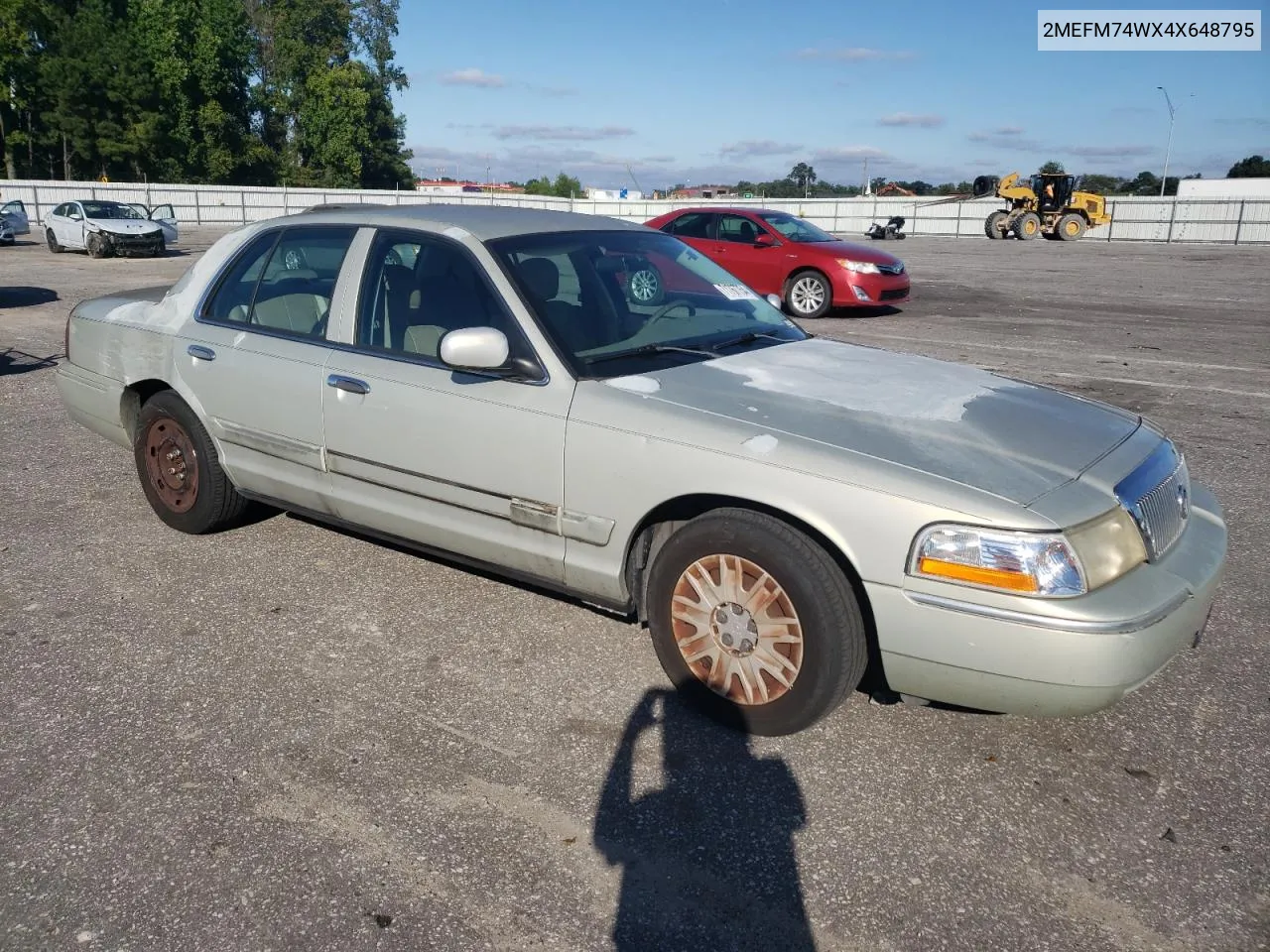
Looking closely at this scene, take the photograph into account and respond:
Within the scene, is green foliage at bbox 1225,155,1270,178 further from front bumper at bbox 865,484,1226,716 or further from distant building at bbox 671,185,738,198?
front bumper at bbox 865,484,1226,716

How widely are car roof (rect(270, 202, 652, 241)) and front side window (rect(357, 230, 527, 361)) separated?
0.11m

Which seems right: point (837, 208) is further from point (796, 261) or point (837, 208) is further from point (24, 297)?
point (24, 297)

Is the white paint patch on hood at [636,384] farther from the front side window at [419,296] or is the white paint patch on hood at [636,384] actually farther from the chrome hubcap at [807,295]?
the chrome hubcap at [807,295]

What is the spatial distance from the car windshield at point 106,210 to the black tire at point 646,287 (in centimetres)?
2482

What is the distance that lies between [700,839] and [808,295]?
12091 millimetres

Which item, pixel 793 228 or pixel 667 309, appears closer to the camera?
pixel 667 309

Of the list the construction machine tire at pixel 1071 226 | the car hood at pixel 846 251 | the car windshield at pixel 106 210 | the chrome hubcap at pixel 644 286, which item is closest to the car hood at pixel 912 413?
the chrome hubcap at pixel 644 286

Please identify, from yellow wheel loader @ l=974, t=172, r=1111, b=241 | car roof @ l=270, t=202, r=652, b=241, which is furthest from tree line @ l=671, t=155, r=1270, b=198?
car roof @ l=270, t=202, r=652, b=241

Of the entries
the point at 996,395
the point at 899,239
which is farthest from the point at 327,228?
the point at 899,239

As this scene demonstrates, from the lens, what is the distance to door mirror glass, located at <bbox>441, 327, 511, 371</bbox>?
340 centimetres

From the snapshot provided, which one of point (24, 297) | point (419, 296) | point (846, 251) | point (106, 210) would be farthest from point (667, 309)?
point (106, 210)

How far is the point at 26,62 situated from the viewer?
56438 mm

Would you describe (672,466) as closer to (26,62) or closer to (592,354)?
(592,354)

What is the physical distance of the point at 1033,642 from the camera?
2.67m
